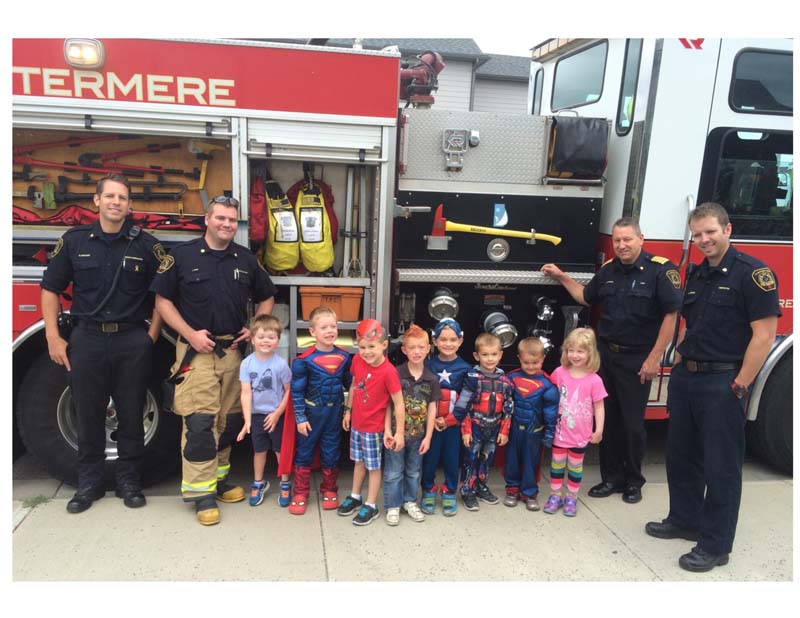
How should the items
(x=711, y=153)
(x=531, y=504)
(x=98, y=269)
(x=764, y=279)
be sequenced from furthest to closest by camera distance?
(x=711, y=153) < (x=531, y=504) < (x=98, y=269) < (x=764, y=279)

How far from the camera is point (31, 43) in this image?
3092 millimetres

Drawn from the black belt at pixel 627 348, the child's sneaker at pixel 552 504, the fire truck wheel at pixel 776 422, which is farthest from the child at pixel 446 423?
the fire truck wheel at pixel 776 422

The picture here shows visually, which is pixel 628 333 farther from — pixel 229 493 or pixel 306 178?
pixel 229 493

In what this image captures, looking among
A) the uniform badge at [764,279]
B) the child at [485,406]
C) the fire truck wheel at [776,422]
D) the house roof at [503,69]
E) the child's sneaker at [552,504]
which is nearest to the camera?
the uniform badge at [764,279]

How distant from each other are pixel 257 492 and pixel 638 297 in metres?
2.46

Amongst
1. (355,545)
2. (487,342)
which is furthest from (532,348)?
(355,545)

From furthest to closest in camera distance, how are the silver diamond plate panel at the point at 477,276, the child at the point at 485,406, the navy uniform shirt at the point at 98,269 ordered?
the silver diamond plate panel at the point at 477,276, the child at the point at 485,406, the navy uniform shirt at the point at 98,269

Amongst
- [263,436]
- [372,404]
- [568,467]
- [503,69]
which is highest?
[503,69]

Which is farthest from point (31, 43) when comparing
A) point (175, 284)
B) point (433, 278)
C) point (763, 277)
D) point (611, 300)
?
point (763, 277)

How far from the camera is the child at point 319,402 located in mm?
3311

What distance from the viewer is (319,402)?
3346 millimetres

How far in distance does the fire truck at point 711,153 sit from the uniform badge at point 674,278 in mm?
323

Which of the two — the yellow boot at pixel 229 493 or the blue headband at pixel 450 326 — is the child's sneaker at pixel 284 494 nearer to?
the yellow boot at pixel 229 493

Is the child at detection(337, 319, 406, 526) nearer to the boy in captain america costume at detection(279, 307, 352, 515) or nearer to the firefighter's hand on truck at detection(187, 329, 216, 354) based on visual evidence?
the boy in captain america costume at detection(279, 307, 352, 515)
